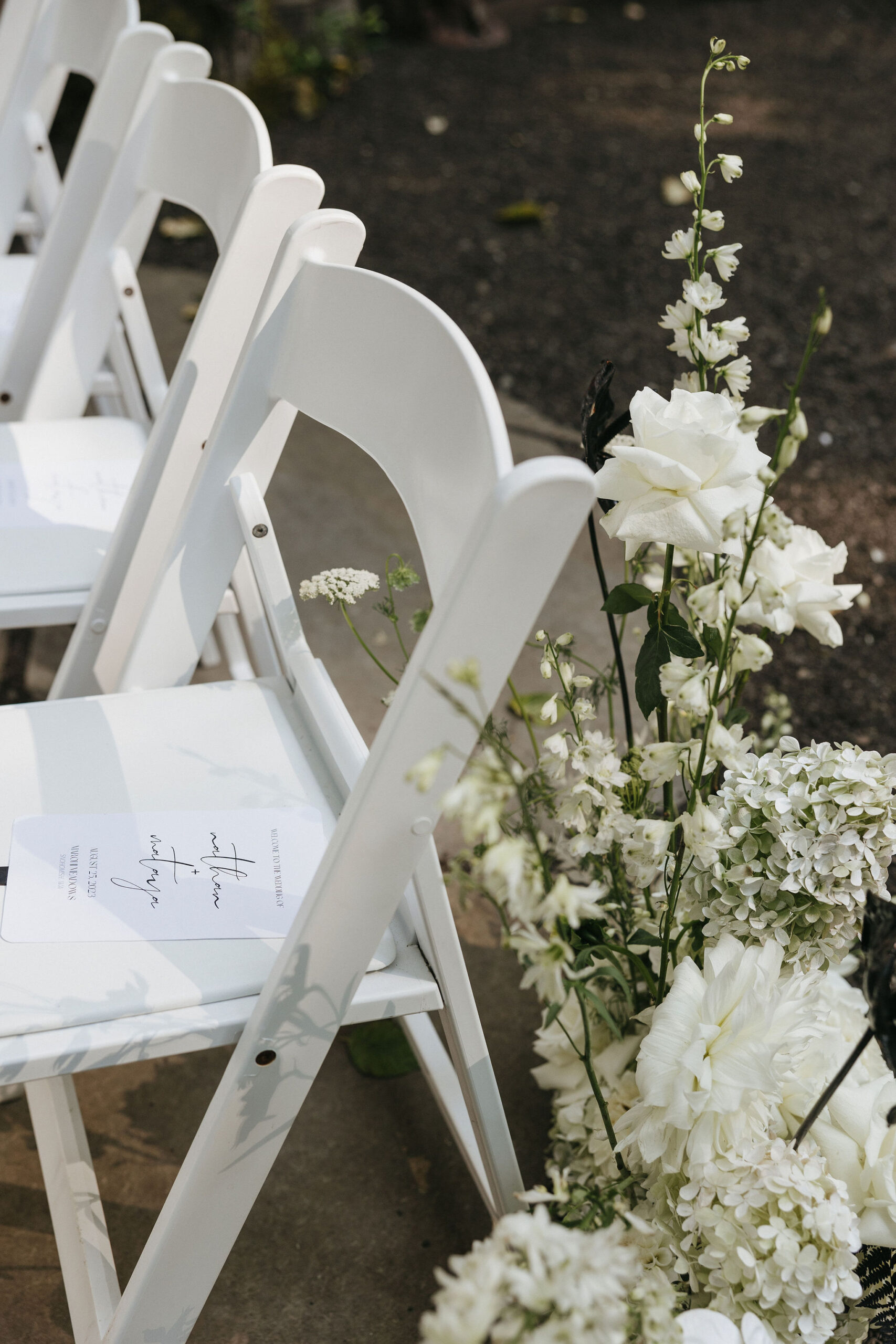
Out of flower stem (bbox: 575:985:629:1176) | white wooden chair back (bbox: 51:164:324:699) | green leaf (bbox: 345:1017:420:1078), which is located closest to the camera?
flower stem (bbox: 575:985:629:1176)

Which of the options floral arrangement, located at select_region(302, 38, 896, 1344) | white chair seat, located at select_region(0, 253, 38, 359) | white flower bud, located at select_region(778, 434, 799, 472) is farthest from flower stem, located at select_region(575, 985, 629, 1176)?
white chair seat, located at select_region(0, 253, 38, 359)

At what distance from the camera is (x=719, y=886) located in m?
0.96

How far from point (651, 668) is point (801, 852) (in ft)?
0.64

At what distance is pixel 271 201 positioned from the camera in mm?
1134

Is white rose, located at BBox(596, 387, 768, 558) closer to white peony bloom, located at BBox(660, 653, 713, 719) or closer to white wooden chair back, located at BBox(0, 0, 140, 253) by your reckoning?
white peony bloom, located at BBox(660, 653, 713, 719)

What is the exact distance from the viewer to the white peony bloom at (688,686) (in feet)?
2.41

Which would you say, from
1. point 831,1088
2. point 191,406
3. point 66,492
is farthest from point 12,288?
point 831,1088

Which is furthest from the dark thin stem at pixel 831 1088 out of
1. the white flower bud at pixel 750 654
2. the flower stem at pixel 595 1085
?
the white flower bud at pixel 750 654

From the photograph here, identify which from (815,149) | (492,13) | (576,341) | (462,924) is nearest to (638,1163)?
(462,924)

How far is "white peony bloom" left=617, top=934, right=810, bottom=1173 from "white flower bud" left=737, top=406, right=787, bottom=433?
0.40 metres

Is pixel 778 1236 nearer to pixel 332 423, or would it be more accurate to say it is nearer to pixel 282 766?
pixel 282 766

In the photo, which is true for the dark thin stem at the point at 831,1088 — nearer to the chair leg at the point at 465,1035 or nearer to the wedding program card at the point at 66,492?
the chair leg at the point at 465,1035

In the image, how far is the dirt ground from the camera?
254cm

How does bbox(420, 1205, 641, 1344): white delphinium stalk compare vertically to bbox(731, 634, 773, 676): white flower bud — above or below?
below
